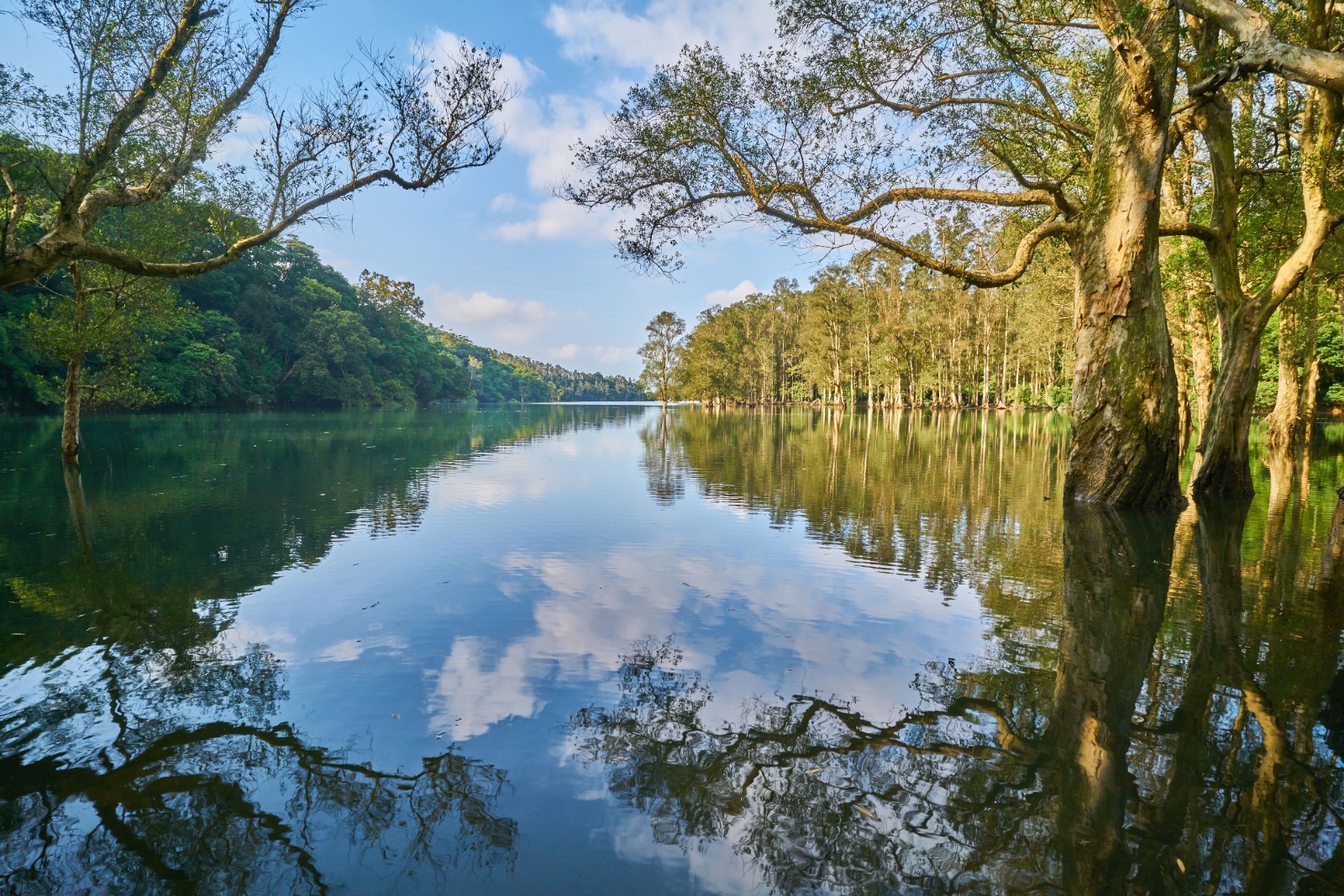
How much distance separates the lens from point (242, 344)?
62.4m

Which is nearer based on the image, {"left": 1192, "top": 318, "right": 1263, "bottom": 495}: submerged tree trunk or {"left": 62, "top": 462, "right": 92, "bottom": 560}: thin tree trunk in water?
{"left": 62, "top": 462, "right": 92, "bottom": 560}: thin tree trunk in water

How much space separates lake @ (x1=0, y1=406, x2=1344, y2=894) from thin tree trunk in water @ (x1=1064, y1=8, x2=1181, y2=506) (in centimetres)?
197

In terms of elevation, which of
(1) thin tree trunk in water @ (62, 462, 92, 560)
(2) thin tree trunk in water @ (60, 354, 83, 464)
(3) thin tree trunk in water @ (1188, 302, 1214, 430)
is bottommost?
(1) thin tree trunk in water @ (62, 462, 92, 560)

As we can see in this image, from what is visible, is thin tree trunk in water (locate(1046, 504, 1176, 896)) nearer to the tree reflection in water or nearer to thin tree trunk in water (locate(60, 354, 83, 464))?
the tree reflection in water

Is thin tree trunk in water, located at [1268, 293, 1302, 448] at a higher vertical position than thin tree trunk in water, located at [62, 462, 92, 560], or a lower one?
higher

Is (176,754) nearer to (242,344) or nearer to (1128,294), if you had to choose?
(1128,294)

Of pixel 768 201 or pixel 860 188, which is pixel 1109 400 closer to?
pixel 860 188

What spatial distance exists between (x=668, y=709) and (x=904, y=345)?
75162 mm

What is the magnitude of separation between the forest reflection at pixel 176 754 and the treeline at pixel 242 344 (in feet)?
38.8

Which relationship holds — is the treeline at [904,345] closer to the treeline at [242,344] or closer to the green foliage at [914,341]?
the green foliage at [914,341]

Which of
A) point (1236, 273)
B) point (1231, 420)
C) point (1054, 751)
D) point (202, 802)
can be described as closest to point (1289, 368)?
point (1236, 273)

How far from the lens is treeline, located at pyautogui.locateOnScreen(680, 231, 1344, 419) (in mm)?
51969

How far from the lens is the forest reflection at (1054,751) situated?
301cm

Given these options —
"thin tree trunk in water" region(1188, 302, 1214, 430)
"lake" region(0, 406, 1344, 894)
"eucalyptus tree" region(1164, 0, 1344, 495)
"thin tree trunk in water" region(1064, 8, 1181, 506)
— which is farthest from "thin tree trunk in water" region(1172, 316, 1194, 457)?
"lake" region(0, 406, 1344, 894)
